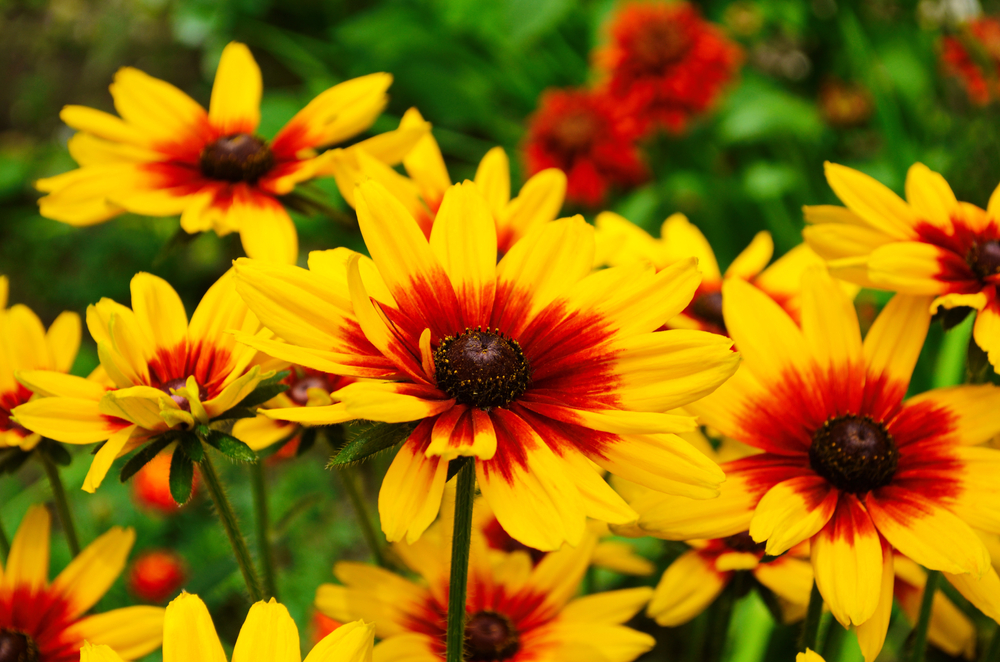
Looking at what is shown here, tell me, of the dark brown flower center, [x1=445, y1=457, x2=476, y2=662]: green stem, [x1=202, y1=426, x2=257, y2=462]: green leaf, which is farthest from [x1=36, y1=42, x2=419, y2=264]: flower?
the dark brown flower center

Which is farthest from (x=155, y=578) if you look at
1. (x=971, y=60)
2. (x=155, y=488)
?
(x=971, y=60)

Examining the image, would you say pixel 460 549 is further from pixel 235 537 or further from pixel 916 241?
pixel 916 241

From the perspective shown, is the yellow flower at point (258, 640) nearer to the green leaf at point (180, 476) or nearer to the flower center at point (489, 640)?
the green leaf at point (180, 476)

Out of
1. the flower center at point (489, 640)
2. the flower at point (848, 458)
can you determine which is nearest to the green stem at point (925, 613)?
the flower at point (848, 458)

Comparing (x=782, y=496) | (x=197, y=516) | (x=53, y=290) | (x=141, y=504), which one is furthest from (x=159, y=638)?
(x=53, y=290)

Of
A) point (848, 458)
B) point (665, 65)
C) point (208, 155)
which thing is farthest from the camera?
point (665, 65)

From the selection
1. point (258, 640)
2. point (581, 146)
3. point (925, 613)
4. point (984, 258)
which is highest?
point (581, 146)

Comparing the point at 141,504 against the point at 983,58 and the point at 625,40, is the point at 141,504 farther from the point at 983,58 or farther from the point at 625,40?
the point at 983,58
